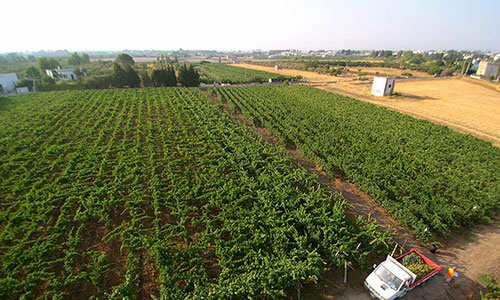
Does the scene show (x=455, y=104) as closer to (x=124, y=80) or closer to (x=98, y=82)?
(x=124, y=80)

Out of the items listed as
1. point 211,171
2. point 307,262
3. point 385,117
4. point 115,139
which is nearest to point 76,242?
point 211,171

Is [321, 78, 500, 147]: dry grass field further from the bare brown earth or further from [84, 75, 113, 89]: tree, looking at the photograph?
[84, 75, 113, 89]: tree

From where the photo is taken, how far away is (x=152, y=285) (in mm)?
9188

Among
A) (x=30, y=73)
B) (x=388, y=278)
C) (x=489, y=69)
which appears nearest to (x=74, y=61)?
(x=30, y=73)

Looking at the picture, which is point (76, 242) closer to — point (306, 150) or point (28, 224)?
point (28, 224)

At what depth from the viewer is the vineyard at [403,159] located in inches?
500

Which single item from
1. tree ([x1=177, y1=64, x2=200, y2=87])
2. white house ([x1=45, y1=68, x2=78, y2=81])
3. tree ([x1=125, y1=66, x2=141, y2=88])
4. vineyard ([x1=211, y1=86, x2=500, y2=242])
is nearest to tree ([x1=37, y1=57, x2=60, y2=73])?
white house ([x1=45, y1=68, x2=78, y2=81])

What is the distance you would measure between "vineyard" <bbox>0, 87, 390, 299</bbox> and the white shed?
23.7m

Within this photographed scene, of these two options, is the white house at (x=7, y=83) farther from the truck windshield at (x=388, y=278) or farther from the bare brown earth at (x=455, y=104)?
the bare brown earth at (x=455, y=104)

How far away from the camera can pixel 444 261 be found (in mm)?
10625

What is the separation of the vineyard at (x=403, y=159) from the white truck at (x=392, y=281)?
374 cm

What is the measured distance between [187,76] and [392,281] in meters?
50.8

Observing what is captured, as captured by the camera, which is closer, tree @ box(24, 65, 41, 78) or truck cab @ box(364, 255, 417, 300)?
truck cab @ box(364, 255, 417, 300)

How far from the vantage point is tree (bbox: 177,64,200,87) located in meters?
49.4
